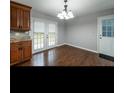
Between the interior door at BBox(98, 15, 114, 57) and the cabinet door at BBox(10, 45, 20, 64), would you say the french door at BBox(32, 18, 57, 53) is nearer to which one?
the cabinet door at BBox(10, 45, 20, 64)

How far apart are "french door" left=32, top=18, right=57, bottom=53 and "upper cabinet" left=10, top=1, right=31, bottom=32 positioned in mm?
1175

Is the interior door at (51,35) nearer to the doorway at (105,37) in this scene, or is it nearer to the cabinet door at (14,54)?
the doorway at (105,37)

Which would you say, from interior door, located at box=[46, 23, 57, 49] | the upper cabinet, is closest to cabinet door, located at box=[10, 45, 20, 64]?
the upper cabinet

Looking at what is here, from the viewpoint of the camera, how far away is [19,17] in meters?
3.49

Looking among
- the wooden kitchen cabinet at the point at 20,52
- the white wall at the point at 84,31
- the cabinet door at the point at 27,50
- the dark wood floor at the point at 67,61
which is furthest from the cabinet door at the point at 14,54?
the white wall at the point at 84,31

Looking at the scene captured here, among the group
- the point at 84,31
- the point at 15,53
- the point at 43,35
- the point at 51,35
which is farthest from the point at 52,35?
the point at 15,53

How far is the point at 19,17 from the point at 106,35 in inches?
119

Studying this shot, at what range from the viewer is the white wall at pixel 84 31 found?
5.44m

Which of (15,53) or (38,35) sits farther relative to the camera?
(38,35)

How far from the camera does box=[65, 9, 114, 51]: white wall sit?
5.44 meters

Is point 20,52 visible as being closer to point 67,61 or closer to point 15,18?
point 15,18
